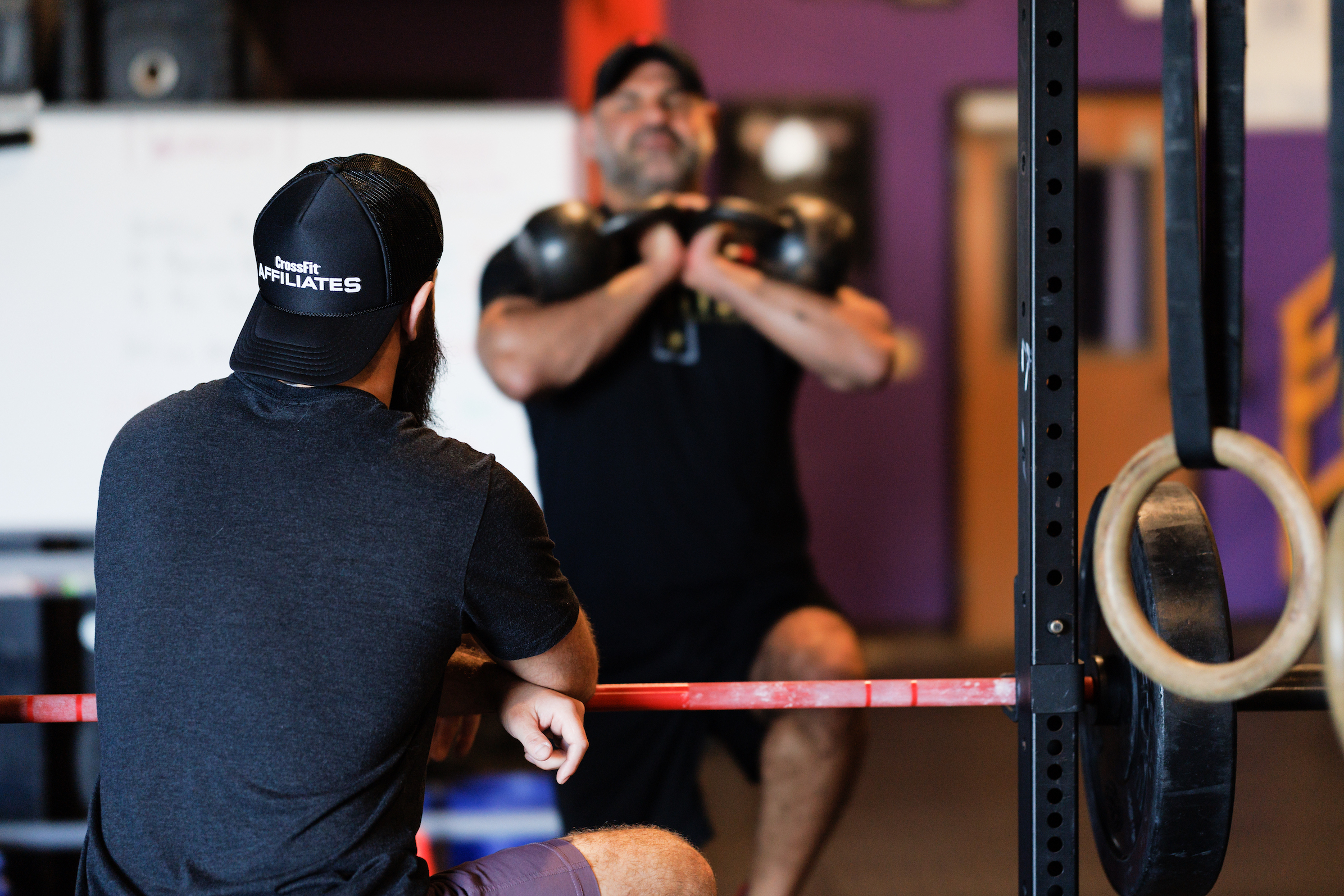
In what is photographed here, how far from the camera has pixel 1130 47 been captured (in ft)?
14.8

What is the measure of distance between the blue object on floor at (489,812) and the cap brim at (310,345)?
1.59m

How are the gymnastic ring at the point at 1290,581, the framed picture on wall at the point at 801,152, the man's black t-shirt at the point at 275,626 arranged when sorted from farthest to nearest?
the framed picture on wall at the point at 801,152 < the man's black t-shirt at the point at 275,626 < the gymnastic ring at the point at 1290,581

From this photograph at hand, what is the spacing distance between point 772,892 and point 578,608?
920 mm

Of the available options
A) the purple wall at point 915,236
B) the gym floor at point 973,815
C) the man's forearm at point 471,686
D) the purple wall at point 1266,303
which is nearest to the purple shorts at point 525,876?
the man's forearm at point 471,686

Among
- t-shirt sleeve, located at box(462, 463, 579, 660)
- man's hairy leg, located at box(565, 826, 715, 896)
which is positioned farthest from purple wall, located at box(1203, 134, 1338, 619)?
t-shirt sleeve, located at box(462, 463, 579, 660)

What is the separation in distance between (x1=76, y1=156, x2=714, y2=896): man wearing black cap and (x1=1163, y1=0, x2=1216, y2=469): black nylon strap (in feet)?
1.71

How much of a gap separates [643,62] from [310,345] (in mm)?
1356

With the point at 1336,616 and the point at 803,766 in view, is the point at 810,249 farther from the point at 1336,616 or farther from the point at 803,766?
the point at 1336,616

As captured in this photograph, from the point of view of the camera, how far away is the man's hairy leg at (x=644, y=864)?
1.00 meters

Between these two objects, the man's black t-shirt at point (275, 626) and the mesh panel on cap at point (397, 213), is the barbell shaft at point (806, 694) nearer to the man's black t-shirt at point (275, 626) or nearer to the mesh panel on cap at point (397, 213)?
the man's black t-shirt at point (275, 626)

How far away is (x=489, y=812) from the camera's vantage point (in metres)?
2.40

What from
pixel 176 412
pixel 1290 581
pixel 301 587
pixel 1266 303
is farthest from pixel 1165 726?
pixel 1266 303

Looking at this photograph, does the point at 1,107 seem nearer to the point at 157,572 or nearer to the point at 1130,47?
the point at 157,572

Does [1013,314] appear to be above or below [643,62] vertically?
below
